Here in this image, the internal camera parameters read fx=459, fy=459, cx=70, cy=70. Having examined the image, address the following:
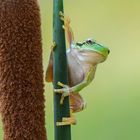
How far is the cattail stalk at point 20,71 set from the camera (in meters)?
0.44

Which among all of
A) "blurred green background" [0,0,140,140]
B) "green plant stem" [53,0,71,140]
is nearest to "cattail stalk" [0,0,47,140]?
"green plant stem" [53,0,71,140]

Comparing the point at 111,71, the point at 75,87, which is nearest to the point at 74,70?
the point at 75,87

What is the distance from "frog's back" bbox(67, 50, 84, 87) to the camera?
50 centimetres

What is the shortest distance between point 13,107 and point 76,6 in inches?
26.2

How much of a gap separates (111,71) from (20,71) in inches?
25.9

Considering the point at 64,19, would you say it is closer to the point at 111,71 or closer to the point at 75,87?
the point at 75,87

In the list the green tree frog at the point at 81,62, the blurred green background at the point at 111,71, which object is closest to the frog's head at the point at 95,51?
the green tree frog at the point at 81,62

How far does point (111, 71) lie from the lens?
42.9 inches

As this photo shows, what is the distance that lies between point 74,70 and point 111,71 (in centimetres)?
60

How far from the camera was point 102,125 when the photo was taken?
1090 mm

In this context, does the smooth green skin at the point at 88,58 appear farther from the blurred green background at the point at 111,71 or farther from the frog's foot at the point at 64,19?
the blurred green background at the point at 111,71

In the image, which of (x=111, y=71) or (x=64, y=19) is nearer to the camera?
(x=64, y=19)

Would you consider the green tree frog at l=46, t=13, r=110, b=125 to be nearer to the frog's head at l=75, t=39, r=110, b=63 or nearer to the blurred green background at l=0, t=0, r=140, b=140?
the frog's head at l=75, t=39, r=110, b=63

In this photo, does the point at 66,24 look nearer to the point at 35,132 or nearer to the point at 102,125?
the point at 35,132
